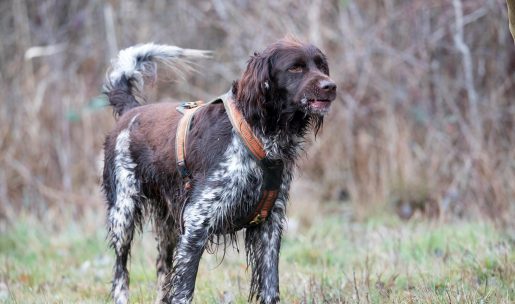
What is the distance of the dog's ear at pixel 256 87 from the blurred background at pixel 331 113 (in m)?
3.12

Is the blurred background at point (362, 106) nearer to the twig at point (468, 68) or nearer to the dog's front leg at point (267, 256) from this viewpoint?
the twig at point (468, 68)

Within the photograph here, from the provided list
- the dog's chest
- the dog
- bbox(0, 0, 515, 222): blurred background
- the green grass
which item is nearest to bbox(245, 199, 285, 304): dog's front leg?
the dog

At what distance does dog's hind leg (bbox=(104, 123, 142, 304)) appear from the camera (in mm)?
5273

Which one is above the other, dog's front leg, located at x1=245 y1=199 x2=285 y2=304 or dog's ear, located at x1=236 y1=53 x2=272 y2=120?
dog's ear, located at x1=236 y1=53 x2=272 y2=120

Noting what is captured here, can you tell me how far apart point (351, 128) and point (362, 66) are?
0.84m

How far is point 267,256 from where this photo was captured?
4.60m

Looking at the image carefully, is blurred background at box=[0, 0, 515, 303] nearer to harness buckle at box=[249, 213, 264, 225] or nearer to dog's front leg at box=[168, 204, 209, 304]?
harness buckle at box=[249, 213, 264, 225]

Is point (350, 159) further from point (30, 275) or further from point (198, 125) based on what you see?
point (198, 125)

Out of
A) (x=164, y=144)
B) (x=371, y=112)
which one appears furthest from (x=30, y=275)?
(x=371, y=112)

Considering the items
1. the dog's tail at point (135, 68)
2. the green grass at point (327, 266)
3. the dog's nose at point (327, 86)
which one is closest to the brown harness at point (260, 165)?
the dog's nose at point (327, 86)

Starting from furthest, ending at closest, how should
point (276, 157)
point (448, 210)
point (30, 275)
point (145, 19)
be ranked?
point (145, 19), point (448, 210), point (30, 275), point (276, 157)

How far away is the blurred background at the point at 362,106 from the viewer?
9.53m

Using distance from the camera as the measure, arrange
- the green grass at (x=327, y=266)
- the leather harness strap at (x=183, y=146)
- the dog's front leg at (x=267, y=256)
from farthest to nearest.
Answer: the green grass at (x=327, y=266)
the leather harness strap at (x=183, y=146)
the dog's front leg at (x=267, y=256)

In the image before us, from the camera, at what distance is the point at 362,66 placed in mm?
10047
